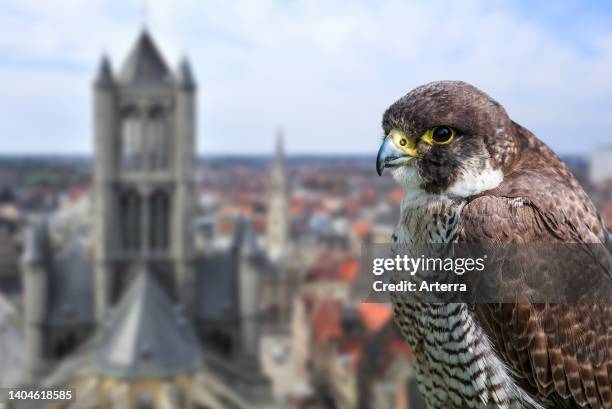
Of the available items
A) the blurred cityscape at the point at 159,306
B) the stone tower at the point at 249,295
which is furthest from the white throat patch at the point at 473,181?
the stone tower at the point at 249,295

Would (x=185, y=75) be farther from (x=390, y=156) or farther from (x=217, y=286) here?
(x=390, y=156)

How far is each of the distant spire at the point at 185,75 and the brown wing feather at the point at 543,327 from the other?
20.3 m

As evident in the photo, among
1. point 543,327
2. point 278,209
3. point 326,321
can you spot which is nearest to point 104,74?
point 326,321

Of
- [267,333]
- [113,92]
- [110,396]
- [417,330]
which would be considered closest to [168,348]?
[110,396]

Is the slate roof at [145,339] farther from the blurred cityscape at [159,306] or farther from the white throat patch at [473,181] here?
the white throat patch at [473,181]

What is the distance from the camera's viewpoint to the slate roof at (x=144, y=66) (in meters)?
21.6

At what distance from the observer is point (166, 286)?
75.0 ft

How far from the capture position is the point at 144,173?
72.8 ft

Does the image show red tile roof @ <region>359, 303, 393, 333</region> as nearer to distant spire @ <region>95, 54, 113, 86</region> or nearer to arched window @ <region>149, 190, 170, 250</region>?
arched window @ <region>149, 190, 170, 250</region>

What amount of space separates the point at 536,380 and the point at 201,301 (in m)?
21.9

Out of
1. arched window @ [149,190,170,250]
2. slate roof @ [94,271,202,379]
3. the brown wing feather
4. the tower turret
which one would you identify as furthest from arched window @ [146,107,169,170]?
the brown wing feather

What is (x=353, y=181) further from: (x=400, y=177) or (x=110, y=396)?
(x=400, y=177)

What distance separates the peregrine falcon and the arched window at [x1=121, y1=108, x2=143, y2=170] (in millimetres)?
20489

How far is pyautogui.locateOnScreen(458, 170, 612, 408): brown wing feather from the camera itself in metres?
1.78
